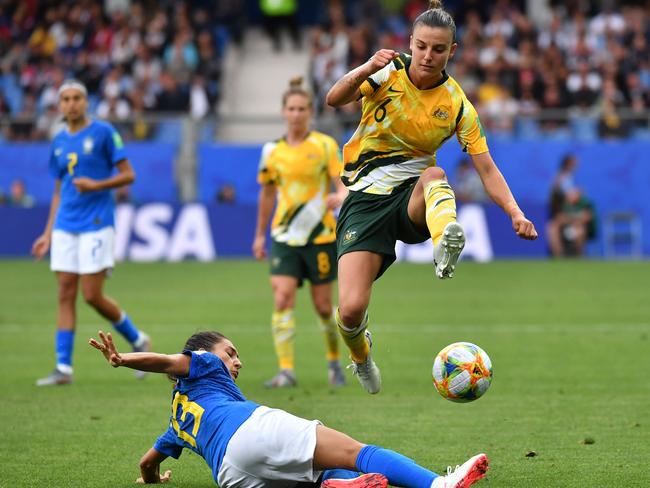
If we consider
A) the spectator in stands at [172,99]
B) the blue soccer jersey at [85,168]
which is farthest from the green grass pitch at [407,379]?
the spectator in stands at [172,99]

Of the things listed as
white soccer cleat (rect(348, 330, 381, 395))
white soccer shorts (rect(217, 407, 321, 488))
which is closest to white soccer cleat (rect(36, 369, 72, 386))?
white soccer cleat (rect(348, 330, 381, 395))

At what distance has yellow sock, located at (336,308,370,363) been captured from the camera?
771 centimetres

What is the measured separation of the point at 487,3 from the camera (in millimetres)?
30672

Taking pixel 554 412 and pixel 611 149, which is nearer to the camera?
pixel 554 412

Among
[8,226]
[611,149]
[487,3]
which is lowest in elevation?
[8,226]

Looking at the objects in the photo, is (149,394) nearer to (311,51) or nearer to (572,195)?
(572,195)

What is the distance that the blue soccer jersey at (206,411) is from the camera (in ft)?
19.8

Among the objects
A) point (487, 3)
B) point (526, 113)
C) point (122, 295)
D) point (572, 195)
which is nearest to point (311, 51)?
point (487, 3)

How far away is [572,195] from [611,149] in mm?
1511

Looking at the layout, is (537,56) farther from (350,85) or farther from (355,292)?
(350,85)

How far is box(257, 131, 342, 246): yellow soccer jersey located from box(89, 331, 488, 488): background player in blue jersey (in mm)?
4392

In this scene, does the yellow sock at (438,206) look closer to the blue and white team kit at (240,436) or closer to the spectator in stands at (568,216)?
the blue and white team kit at (240,436)

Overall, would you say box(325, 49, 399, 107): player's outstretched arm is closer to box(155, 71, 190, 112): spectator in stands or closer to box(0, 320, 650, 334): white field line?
box(0, 320, 650, 334): white field line

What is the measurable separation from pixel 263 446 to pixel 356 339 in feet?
6.61
